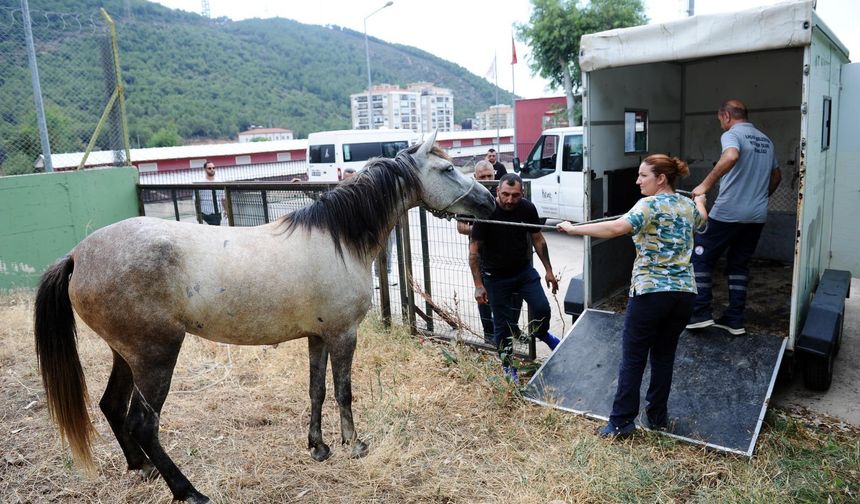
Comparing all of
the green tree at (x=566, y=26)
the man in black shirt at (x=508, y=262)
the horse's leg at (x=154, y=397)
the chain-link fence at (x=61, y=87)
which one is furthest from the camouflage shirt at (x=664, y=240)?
the green tree at (x=566, y=26)

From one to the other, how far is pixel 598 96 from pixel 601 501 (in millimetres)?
3415

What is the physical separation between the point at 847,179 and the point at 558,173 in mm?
5670

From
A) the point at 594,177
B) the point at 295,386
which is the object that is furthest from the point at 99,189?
the point at 594,177

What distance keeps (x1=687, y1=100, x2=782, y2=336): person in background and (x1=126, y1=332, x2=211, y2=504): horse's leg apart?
356cm

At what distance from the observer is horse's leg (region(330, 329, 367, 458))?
335 cm

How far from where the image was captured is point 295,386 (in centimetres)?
452

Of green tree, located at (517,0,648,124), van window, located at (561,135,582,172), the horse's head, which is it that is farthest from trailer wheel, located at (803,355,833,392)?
green tree, located at (517,0,648,124)

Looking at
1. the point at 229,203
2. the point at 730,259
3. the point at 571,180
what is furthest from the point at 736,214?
the point at 571,180

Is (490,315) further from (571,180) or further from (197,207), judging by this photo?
(571,180)

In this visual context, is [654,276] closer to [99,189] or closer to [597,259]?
[597,259]

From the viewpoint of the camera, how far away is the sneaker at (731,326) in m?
A: 4.32

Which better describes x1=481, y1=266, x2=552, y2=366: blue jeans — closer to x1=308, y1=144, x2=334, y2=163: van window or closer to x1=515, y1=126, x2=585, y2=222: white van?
x1=515, y1=126, x2=585, y2=222: white van

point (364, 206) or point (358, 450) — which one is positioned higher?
point (364, 206)

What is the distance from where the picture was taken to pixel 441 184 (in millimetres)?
3570
